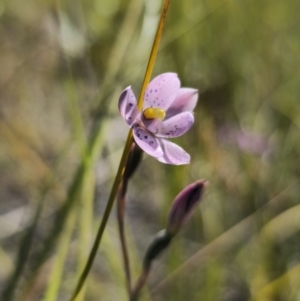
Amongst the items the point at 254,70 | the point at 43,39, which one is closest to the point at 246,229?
the point at 254,70

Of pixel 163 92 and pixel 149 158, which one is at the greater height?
pixel 163 92

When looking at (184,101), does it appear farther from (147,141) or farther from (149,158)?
(149,158)

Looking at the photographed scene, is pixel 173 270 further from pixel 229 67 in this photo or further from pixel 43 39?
pixel 43 39

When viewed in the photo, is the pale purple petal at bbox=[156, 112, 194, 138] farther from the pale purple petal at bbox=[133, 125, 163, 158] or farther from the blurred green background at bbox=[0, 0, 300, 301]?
the blurred green background at bbox=[0, 0, 300, 301]

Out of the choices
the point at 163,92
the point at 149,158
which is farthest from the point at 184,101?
the point at 149,158

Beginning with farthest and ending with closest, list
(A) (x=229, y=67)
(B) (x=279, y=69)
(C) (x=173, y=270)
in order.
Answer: (B) (x=279, y=69), (A) (x=229, y=67), (C) (x=173, y=270)

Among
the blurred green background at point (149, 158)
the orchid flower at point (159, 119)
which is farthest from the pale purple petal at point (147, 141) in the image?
the blurred green background at point (149, 158)

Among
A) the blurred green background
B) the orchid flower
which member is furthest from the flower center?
the blurred green background
